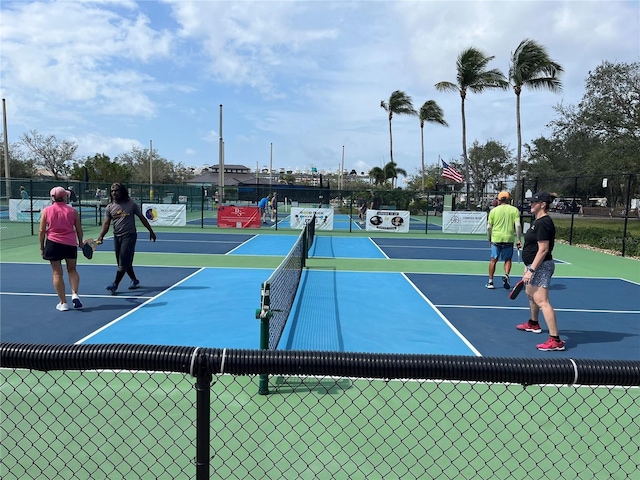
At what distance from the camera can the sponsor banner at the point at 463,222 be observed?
25.4m

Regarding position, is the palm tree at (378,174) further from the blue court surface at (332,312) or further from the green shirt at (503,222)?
the green shirt at (503,222)

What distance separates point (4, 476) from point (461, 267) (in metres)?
12.1

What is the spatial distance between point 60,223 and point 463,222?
2127 centimetres

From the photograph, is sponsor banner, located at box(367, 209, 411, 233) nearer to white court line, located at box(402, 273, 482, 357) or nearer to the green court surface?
white court line, located at box(402, 273, 482, 357)

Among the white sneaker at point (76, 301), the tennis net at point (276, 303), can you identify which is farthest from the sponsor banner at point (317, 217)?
the white sneaker at point (76, 301)

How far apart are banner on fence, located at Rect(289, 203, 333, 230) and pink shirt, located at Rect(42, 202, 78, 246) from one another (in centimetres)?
1718

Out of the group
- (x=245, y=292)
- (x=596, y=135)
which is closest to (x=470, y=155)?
(x=596, y=135)

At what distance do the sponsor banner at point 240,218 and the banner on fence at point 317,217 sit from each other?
190 centimetres

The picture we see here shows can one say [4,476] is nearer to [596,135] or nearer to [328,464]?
[328,464]

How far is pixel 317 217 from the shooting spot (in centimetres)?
2503

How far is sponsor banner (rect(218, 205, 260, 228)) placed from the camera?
2539 centimetres

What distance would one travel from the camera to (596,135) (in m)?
34.7

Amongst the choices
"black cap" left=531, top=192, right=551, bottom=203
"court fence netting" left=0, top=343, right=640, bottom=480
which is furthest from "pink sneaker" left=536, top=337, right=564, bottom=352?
"black cap" left=531, top=192, right=551, bottom=203

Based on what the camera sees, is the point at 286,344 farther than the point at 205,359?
Yes
